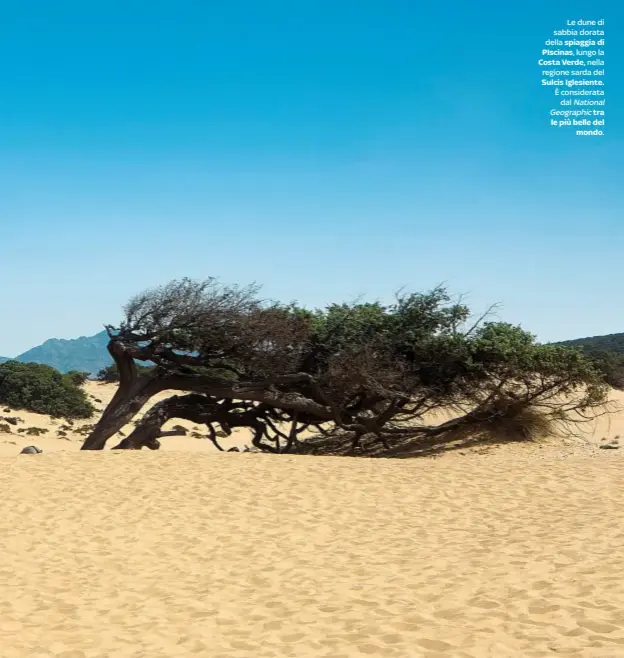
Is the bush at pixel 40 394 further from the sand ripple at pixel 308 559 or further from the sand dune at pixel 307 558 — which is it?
the sand ripple at pixel 308 559

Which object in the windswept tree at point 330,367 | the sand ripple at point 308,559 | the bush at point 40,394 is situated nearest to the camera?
the sand ripple at point 308,559

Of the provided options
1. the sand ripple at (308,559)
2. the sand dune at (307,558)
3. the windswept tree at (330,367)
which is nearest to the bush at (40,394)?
the windswept tree at (330,367)

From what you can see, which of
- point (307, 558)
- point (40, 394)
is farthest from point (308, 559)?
point (40, 394)

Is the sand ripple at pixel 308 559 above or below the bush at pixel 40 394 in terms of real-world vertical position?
below

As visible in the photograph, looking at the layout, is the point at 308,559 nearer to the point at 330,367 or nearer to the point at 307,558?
the point at 307,558

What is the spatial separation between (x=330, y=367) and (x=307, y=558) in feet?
39.0

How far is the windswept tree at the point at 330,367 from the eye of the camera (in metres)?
21.2

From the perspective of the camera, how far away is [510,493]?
44.5 feet

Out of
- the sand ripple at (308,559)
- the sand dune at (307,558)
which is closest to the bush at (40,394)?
the sand dune at (307,558)

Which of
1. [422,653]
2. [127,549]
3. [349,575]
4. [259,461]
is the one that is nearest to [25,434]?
[259,461]

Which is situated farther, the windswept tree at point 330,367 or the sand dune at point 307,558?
the windswept tree at point 330,367

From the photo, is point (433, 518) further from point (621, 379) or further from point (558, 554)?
point (621, 379)

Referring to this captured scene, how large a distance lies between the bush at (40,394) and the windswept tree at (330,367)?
1708 cm

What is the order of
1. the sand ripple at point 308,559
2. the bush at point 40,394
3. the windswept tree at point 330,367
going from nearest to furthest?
the sand ripple at point 308,559, the windswept tree at point 330,367, the bush at point 40,394
